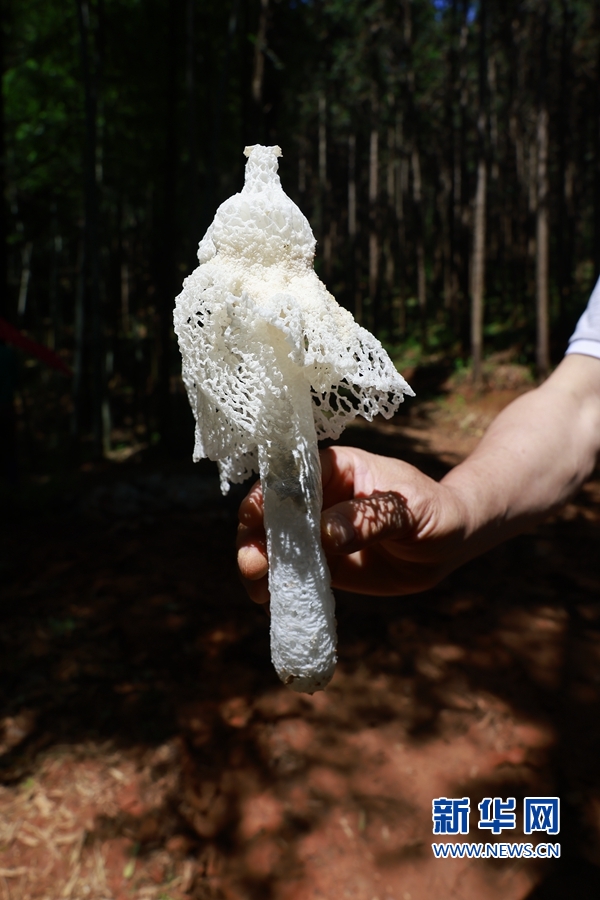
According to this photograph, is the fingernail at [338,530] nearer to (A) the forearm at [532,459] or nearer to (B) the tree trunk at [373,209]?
(A) the forearm at [532,459]

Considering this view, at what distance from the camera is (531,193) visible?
18.0 meters

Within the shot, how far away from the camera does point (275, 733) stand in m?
3.50

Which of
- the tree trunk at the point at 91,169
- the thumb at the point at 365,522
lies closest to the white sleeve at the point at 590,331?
the thumb at the point at 365,522

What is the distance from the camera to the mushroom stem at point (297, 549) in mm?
1263

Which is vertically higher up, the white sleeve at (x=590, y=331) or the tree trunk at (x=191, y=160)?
the tree trunk at (x=191, y=160)

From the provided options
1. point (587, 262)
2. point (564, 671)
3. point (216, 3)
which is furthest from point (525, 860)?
point (587, 262)

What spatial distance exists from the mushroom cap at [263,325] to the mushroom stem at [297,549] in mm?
51

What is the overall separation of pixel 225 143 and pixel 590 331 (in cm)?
1266

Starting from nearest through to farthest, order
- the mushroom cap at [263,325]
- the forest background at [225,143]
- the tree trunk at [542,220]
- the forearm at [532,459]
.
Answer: the mushroom cap at [263,325]
the forearm at [532,459]
the forest background at [225,143]
the tree trunk at [542,220]

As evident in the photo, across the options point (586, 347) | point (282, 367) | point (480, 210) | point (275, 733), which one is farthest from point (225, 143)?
point (282, 367)

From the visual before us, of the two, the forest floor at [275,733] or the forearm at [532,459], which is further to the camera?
the forest floor at [275,733]

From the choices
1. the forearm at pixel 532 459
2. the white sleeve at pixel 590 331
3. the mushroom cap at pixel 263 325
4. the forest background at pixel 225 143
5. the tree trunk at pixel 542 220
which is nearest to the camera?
the mushroom cap at pixel 263 325

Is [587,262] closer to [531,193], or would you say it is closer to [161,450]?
[531,193]

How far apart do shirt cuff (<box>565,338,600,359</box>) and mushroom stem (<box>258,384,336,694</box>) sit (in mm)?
1268
